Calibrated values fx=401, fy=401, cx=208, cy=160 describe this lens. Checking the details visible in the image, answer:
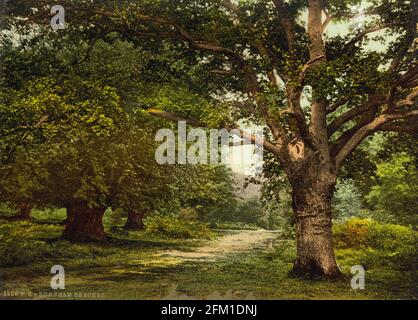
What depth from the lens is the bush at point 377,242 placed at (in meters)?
19.1

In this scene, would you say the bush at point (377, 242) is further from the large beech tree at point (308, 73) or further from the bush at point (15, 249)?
the bush at point (15, 249)

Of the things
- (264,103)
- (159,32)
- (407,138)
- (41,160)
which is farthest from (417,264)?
(41,160)

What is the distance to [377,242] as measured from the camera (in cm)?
2316

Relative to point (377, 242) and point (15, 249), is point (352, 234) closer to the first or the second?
point (377, 242)

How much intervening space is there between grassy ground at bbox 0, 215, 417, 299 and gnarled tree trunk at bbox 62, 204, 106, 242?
278cm

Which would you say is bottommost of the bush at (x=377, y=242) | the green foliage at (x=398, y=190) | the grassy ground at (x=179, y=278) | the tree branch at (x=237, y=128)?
the grassy ground at (x=179, y=278)

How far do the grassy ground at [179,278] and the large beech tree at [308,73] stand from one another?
1853mm

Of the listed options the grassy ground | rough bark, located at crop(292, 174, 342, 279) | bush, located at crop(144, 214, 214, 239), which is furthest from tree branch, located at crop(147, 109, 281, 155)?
bush, located at crop(144, 214, 214, 239)

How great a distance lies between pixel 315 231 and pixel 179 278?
530 cm

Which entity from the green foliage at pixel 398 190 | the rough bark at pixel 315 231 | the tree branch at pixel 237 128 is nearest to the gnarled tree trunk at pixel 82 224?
the tree branch at pixel 237 128

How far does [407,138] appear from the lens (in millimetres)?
19031

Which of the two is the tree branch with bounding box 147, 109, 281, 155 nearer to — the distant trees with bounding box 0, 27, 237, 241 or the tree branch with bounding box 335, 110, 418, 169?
the distant trees with bounding box 0, 27, 237, 241

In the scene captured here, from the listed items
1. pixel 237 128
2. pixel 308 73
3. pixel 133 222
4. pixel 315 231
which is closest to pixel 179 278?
pixel 315 231

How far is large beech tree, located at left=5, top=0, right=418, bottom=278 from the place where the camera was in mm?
13867
